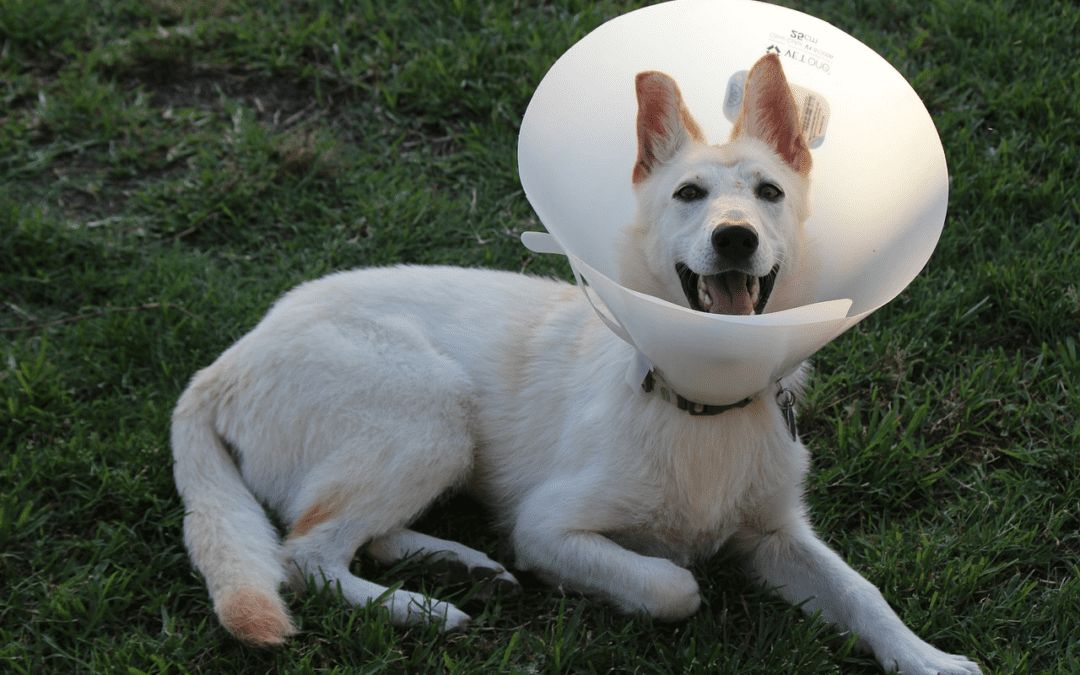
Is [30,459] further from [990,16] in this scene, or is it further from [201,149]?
[990,16]

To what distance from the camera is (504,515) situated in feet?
10.4

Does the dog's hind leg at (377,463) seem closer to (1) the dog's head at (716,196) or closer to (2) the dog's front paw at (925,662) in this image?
(1) the dog's head at (716,196)

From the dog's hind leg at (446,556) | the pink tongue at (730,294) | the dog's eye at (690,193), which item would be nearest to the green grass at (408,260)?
the dog's hind leg at (446,556)

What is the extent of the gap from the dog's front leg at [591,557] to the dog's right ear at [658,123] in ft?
3.07

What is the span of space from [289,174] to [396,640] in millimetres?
2663

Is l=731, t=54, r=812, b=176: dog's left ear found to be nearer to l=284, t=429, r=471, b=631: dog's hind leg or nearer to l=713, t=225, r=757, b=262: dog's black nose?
l=713, t=225, r=757, b=262: dog's black nose

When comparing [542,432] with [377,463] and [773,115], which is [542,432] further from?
[773,115]

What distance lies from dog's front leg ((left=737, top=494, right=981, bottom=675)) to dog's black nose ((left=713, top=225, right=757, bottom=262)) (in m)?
0.95

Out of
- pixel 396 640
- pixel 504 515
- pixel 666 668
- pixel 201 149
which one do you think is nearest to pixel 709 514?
pixel 666 668

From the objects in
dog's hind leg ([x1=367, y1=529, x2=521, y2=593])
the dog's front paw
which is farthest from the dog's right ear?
the dog's front paw

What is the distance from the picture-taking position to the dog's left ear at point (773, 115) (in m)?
2.62

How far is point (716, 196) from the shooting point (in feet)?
8.40

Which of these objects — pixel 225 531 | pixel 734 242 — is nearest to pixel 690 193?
pixel 734 242

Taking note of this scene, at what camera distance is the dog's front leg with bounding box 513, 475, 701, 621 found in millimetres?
2721
